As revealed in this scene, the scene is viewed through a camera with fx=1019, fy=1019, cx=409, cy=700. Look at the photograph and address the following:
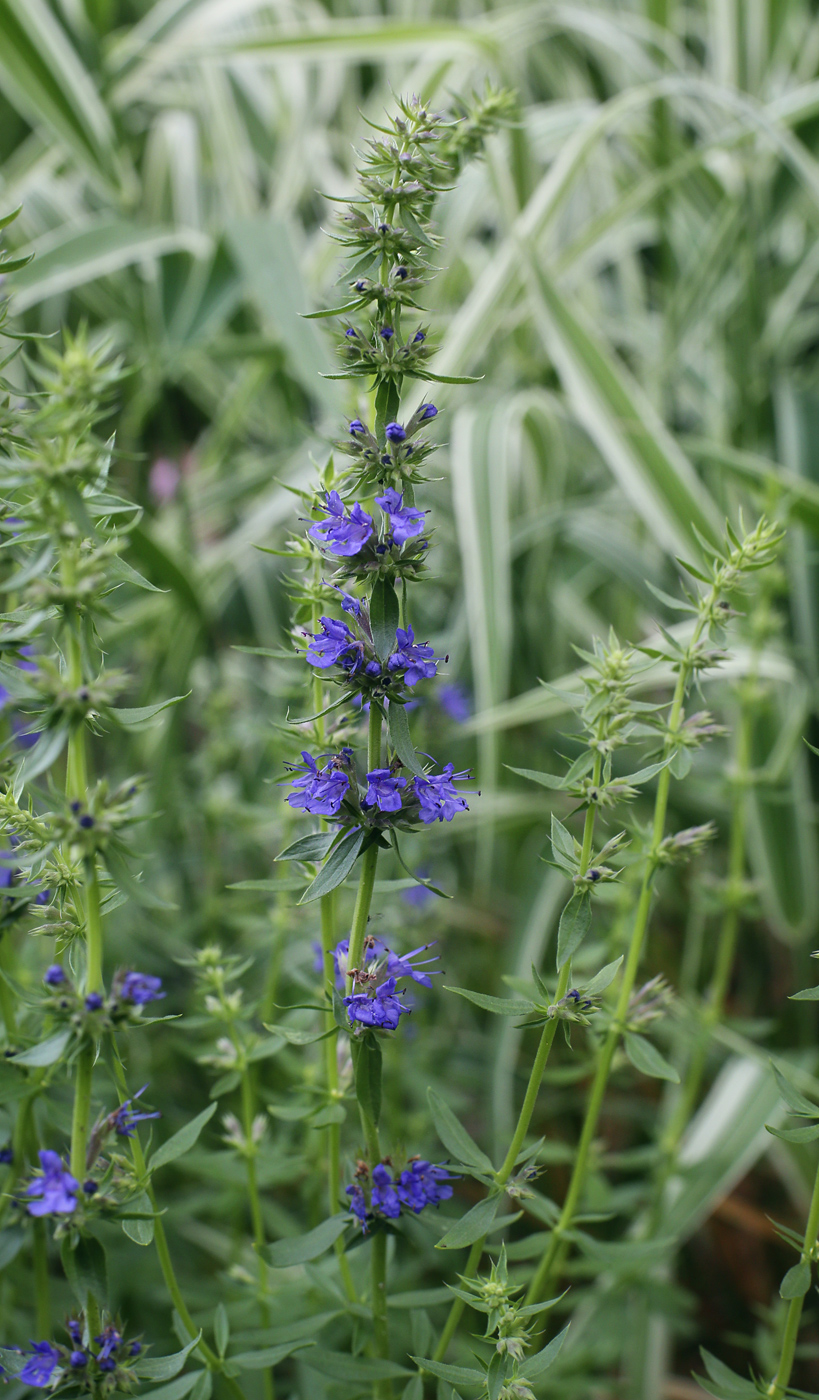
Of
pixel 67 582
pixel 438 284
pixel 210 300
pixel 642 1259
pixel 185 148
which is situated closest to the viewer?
pixel 67 582

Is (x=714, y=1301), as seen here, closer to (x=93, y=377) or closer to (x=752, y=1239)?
(x=752, y=1239)

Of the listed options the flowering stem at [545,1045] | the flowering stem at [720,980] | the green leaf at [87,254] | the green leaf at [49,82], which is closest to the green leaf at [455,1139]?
the flowering stem at [545,1045]

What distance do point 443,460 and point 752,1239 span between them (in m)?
1.43

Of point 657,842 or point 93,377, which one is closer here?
point 93,377

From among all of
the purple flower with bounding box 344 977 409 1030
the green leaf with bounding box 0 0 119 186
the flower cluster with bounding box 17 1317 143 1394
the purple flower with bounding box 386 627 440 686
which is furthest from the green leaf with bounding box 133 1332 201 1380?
the green leaf with bounding box 0 0 119 186

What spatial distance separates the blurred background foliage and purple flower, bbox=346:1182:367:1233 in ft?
1.27

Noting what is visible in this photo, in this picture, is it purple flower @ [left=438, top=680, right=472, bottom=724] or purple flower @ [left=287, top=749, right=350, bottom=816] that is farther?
purple flower @ [left=438, top=680, right=472, bottom=724]

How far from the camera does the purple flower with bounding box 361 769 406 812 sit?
0.61 m

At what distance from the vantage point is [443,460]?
1.94 meters

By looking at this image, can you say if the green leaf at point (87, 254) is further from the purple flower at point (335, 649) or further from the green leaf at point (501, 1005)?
the green leaf at point (501, 1005)

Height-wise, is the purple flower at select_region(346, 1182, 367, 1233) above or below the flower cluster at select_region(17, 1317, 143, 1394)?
above

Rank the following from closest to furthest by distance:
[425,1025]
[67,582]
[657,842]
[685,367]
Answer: [67,582] < [657,842] < [425,1025] < [685,367]

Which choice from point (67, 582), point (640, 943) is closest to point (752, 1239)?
point (640, 943)

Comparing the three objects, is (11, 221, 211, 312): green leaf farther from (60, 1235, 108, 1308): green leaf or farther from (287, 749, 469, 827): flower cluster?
(60, 1235, 108, 1308): green leaf
